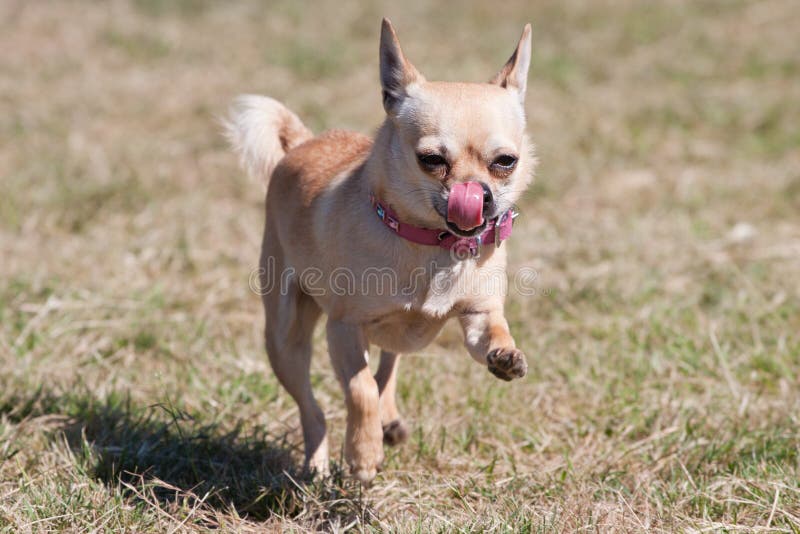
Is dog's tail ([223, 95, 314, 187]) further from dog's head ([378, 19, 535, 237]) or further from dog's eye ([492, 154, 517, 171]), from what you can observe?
dog's eye ([492, 154, 517, 171])

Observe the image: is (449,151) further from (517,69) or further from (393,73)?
(517,69)

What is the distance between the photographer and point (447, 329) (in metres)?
5.38

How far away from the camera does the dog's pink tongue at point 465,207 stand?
3.16m

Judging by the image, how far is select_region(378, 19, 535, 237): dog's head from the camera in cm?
327

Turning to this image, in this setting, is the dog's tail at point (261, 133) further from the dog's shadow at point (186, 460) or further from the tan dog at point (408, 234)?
the dog's shadow at point (186, 460)

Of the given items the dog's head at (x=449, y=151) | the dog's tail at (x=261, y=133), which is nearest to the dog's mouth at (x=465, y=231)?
the dog's head at (x=449, y=151)

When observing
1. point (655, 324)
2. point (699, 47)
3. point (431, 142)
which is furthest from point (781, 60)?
point (431, 142)

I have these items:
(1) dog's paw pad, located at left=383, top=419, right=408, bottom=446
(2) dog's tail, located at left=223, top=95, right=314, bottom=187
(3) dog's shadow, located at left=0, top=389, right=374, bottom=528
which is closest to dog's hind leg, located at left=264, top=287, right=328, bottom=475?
(3) dog's shadow, located at left=0, top=389, right=374, bottom=528

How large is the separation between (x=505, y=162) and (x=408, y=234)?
43 centimetres

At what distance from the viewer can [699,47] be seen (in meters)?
10.9

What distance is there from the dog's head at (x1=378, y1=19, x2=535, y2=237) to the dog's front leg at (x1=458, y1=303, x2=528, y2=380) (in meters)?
0.39

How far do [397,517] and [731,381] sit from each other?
187 cm

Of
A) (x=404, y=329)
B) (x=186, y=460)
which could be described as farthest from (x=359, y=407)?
(x=186, y=460)

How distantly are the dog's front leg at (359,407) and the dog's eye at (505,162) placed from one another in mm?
794
